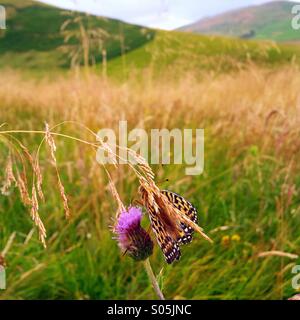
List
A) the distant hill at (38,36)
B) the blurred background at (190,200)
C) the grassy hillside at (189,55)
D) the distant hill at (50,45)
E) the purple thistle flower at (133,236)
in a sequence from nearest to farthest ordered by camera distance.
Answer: the purple thistle flower at (133,236)
the blurred background at (190,200)
the grassy hillside at (189,55)
the distant hill at (50,45)
the distant hill at (38,36)

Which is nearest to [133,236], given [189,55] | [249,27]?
[189,55]

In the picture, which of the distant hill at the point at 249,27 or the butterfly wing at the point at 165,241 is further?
the distant hill at the point at 249,27

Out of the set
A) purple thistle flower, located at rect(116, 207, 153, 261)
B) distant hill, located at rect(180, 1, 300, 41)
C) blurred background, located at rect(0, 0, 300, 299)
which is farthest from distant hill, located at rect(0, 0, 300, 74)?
purple thistle flower, located at rect(116, 207, 153, 261)

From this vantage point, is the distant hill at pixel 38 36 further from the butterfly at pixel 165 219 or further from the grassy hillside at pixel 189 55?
the butterfly at pixel 165 219

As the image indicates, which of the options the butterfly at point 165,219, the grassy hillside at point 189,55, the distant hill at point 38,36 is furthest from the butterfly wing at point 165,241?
the distant hill at point 38,36

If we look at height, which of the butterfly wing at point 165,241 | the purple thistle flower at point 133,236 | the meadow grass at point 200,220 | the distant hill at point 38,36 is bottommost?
the meadow grass at point 200,220
